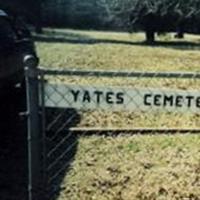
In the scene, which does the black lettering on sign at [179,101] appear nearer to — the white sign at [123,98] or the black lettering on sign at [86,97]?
the white sign at [123,98]

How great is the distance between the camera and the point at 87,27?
54250mm

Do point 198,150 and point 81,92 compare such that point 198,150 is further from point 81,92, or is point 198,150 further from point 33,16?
point 33,16

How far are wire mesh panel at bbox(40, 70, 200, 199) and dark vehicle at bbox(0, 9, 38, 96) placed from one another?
2.16ft

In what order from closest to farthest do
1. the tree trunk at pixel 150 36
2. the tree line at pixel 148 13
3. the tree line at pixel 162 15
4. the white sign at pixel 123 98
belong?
1. the white sign at pixel 123 98
2. the tree line at pixel 162 15
3. the tree line at pixel 148 13
4. the tree trunk at pixel 150 36

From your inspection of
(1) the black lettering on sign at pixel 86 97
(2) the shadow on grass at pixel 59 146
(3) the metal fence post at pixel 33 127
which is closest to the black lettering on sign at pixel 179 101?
(1) the black lettering on sign at pixel 86 97

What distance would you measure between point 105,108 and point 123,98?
0.13m

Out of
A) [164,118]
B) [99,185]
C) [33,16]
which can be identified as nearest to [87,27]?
[33,16]

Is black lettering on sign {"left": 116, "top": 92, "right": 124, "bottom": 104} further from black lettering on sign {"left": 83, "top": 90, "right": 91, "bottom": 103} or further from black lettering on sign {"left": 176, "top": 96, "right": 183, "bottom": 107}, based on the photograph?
black lettering on sign {"left": 176, "top": 96, "right": 183, "bottom": 107}

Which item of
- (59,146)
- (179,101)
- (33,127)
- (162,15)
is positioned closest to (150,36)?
(162,15)

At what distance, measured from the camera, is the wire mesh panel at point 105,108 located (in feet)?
14.2

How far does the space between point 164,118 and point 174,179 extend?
120 inches

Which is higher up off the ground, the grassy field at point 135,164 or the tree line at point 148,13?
the grassy field at point 135,164

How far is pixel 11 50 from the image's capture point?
8.75 metres

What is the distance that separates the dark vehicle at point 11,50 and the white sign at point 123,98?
3590mm
